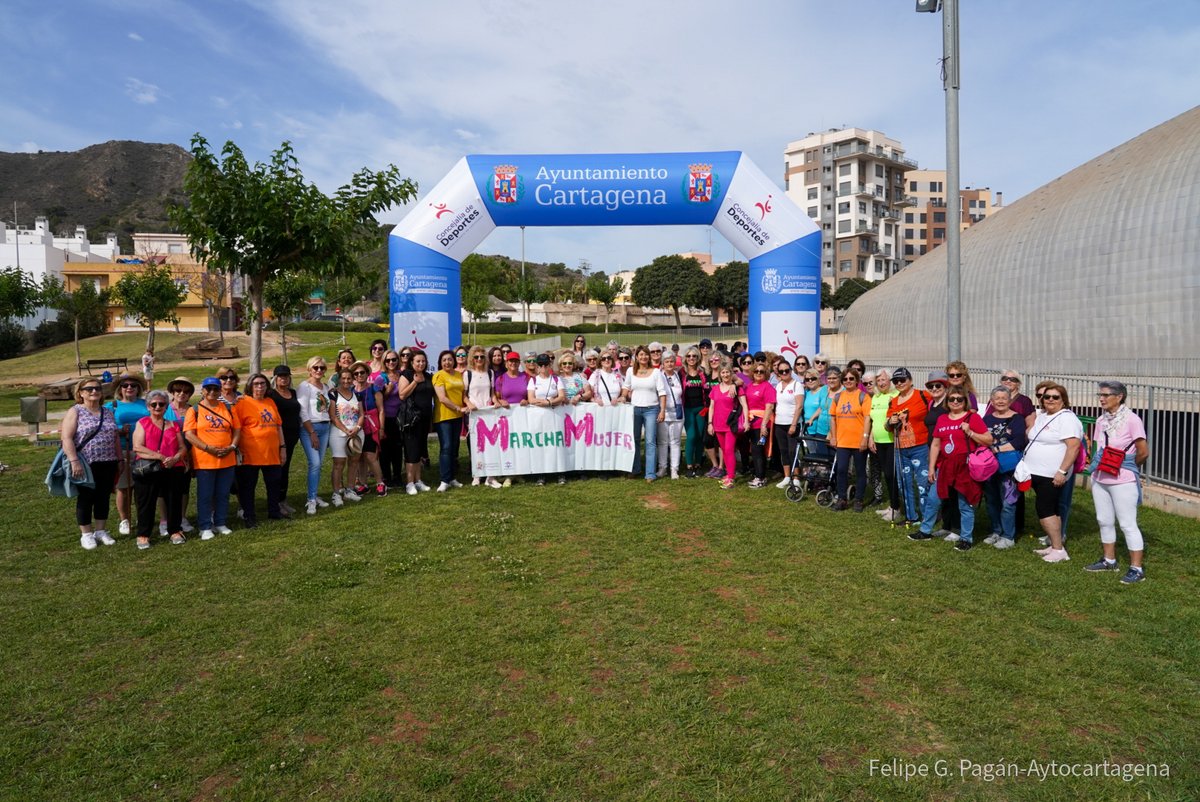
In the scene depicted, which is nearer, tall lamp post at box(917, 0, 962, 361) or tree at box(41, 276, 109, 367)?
tall lamp post at box(917, 0, 962, 361)

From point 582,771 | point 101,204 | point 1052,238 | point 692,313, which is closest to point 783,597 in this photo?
point 582,771

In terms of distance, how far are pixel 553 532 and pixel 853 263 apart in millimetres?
84376

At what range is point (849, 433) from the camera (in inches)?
299

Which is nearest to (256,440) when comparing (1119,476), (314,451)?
(314,451)

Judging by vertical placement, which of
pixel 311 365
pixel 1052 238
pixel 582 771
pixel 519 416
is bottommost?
pixel 582 771

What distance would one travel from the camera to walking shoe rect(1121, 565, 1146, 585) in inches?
217

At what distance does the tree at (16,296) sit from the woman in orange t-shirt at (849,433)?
37.1 meters

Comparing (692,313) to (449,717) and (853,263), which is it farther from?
(449,717)

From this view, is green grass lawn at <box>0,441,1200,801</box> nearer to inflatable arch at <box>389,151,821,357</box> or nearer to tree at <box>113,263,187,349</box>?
inflatable arch at <box>389,151,821,357</box>

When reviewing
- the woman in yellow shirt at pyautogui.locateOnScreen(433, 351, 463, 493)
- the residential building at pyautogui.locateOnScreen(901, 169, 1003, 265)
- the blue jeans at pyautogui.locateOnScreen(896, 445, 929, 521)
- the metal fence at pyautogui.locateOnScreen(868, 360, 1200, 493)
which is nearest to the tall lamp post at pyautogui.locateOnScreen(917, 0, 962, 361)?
the metal fence at pyautogui.locateOnScreen(868, 360, 1200, 493)

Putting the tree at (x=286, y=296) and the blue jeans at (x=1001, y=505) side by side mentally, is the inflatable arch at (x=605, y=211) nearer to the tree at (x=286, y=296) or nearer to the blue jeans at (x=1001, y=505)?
the blue jeans at (x=1001, y=505)

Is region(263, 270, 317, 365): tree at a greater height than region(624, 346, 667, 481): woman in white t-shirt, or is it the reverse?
region(263, 270, 317, 365): tree

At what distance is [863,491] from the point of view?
25.6 ft

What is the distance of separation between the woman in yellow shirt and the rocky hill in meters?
125
